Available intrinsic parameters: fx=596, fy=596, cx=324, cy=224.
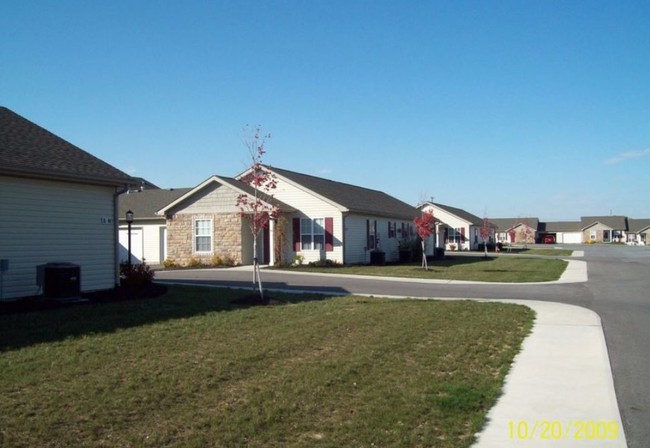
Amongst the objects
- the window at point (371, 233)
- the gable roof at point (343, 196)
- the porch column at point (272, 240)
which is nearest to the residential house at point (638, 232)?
the gable roof at point (343, 196)

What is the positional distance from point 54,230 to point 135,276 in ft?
8.40

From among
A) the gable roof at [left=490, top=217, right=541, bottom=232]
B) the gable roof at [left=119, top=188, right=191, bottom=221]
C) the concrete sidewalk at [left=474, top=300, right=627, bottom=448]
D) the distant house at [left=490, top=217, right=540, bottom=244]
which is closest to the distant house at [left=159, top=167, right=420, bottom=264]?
the gable roof at [left=119, top=188, right=191, bottom=221]

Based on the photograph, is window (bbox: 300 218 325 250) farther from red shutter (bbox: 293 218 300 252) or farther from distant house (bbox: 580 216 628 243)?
distant house (bbox: 580 216 628 243)

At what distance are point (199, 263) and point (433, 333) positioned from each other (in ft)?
65.2

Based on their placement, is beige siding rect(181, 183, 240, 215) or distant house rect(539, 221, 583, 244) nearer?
beige siding rect(181, 183, 240, 215)

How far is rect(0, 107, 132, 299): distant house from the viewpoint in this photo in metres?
13.0

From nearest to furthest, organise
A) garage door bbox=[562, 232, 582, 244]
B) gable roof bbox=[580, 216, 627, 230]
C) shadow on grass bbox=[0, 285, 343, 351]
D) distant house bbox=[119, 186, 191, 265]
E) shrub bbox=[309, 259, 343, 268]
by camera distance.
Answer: shadow on grass bbox=[0, 285, 343, 351]
shrub bbox=[309, 259, 343, 268]
distant house bbox=[119, 186, 191, 265]
gable roof bbox=[580, 216, 627, 230]
garage door bbox=[562, 232, 582, 244]

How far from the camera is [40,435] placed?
4.95m

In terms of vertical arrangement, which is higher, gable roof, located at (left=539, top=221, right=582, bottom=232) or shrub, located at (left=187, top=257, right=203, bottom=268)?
gable roof, located at (left=539, top=221, right=582, bottom=232)

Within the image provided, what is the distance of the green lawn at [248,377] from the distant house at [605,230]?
104m

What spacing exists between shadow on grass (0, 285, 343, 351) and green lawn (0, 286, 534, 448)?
0.16ft

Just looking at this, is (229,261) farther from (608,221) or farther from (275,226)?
(608,221)

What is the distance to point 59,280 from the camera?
12938mm

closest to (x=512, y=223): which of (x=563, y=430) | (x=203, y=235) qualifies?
(x=203, y=235)
